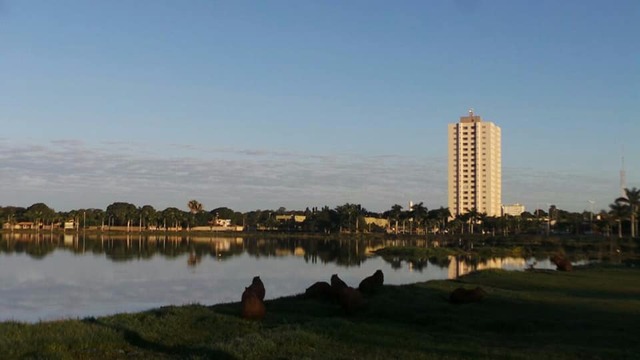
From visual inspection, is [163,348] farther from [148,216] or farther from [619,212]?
[148,216]

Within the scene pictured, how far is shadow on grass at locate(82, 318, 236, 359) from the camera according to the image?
41.9 ft

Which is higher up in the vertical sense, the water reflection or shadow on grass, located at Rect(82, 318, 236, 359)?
shadow on grass, located at Rect(82, 318, 236, 359)

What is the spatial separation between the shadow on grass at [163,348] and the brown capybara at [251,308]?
3.38m

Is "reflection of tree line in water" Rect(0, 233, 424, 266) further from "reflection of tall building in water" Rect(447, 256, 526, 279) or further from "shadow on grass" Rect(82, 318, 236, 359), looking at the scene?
"shadow on grass" Rect(82, 318, 236, 359)

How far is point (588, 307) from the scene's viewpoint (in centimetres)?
2216

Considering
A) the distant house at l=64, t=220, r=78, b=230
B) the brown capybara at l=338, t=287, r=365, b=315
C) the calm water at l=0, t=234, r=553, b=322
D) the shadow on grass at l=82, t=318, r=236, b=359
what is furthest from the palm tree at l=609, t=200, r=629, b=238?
the distant house at l=64, t=220, r=78, b=230

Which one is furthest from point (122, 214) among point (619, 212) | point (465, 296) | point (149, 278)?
point (465, 296)

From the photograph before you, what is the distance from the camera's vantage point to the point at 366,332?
1606 cm

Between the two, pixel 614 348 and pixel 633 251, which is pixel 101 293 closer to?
pixel 614 348

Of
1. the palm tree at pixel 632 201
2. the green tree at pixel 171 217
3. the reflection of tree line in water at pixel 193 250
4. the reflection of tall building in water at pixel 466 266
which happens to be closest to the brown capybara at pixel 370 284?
the reflection of tall building in water at pixel 466 266

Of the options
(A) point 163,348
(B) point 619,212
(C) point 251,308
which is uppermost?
(B) point 619,212

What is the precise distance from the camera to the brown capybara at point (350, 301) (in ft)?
68.3

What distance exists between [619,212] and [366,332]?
107 m

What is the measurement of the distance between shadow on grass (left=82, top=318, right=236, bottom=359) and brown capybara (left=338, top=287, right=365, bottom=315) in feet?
23.2
